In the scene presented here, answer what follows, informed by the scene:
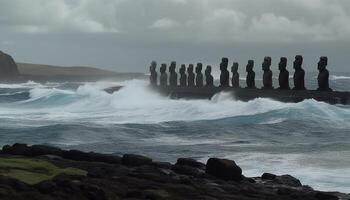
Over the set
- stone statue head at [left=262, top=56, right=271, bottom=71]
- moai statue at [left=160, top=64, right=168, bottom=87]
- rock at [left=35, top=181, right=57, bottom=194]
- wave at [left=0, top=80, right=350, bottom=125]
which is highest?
stone statue head at [left=262, top=56, right=271, bottom=71]

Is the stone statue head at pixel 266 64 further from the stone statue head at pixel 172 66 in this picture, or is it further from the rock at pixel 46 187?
the rock at pixel 46 187

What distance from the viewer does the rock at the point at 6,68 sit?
135375 millimetres

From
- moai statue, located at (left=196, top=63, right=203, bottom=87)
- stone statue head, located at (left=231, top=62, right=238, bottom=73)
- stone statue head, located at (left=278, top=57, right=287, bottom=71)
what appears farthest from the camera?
moai statue, located at (left=196, top=63, right=203, bottom=87)

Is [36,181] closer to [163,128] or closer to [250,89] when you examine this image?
[163,128]

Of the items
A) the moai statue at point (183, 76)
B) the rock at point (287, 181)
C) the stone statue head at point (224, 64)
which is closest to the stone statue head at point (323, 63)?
the stone statue head at point (224, 64)

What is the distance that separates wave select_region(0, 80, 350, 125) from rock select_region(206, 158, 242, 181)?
645 inches

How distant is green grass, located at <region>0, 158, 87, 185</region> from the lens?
404 inches

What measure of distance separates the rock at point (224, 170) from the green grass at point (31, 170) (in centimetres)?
239

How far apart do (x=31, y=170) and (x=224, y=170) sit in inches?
134

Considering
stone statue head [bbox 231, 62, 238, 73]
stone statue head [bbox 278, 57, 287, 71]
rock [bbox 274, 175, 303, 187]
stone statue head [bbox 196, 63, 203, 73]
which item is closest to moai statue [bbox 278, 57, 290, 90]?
stone statue head [bbox 278, 57, 287, 71]

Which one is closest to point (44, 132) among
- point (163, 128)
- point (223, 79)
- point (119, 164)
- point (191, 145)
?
point (163, 128)

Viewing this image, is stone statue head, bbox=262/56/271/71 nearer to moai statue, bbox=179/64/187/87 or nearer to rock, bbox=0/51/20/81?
moai statue, bbox=179/64/187/87

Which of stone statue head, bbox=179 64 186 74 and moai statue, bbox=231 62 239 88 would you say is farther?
stone statue head, bbox=179 64 186 74

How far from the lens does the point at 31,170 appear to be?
1095 centimetres
